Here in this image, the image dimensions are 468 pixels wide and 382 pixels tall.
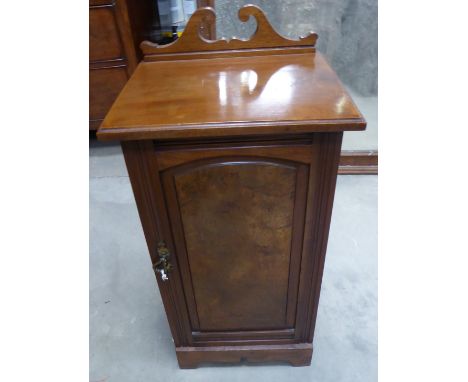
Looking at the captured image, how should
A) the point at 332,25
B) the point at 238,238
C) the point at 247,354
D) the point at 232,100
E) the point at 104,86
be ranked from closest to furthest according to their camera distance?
the point at 232,100, the point at 238,238, the point at 247,354, the point at 332,25, the point at 104,86

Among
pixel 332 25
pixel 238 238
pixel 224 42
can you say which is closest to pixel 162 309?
pixel 238 238

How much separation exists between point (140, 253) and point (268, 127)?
1.08 m

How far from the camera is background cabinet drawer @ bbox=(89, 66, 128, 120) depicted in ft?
5.78

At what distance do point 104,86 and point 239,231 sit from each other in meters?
1.44

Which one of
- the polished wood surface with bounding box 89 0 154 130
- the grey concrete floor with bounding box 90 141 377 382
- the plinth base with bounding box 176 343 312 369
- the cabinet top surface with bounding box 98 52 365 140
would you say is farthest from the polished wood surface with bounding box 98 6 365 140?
the polished wood surface with bounding box 89 0 154 130

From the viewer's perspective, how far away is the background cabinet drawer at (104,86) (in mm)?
1763

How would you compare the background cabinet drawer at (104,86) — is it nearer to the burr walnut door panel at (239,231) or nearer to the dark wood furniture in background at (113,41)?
the dark wood furniture in background at (113,41)

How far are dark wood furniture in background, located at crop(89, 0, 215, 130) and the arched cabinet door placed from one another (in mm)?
1135

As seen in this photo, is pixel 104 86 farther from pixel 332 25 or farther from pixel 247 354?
pixel 247 354

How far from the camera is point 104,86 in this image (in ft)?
5.93

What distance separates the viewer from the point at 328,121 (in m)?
0.57

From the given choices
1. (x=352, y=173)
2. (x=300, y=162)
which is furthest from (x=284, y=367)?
(x=352, y=173)

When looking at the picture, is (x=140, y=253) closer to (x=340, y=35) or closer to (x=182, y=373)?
(x=182, y=373)

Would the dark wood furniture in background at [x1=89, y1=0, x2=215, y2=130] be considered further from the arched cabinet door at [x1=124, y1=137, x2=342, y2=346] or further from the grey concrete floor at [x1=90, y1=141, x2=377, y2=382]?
the arched cabinet door at [x1=124, y1=137, x2=342, y2=346]
